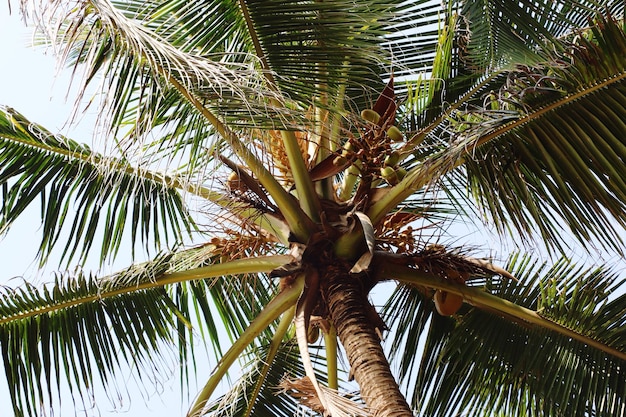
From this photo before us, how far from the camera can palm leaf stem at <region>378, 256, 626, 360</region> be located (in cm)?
347

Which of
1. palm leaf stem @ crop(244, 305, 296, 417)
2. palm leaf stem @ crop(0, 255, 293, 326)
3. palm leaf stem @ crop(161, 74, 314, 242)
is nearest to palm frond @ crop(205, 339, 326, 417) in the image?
palm leaf stem @ crop(244, 305, 296, 417)

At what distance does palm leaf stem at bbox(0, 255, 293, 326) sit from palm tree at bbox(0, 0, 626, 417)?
11mm

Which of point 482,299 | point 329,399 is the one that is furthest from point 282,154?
point 329,399

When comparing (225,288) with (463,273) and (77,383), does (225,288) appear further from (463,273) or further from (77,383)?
(463,273)

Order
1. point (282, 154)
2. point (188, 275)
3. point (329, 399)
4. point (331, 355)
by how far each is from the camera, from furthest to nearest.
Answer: point (331, 355) < point (282, 154) < point (188, 275) < point (329, 399)

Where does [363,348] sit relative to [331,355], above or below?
below

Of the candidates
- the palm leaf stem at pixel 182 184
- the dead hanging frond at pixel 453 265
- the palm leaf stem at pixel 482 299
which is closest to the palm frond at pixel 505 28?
the dead hanging frond at pixel 453 265

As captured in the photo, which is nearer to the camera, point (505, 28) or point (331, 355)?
point (505, 28)

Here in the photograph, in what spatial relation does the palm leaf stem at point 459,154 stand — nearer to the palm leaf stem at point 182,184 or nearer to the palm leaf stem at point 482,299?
the palm leaf stem at point 482,299

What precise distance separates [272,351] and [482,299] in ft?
3.56

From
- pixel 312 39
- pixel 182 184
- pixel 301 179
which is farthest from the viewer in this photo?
pixel 301 179

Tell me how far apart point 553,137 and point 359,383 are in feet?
3.98

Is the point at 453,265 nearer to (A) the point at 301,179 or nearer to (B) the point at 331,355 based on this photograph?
(A) the point at 301,179

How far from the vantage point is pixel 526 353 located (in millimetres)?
3711
